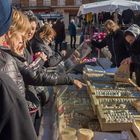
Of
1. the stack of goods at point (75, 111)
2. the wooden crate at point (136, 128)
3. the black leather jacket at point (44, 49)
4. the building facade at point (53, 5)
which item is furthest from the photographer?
the building facade at point (53, 5)

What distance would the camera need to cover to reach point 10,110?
1028mm

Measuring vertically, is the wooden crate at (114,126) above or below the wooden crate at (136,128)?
below

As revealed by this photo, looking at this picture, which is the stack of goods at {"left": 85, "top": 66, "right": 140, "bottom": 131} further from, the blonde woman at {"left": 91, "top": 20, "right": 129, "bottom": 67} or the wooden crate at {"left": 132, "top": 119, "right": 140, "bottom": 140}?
the blonde woman at {"left": 91, "top": 20, "right": 129, "bottom": 67}

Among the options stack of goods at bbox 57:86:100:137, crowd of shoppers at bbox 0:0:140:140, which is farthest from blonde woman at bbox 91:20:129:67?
stack of goods at bbox 57:86:100:137

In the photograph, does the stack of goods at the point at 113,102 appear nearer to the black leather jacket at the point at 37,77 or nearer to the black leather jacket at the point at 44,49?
the black leather jacket at the point at 37,77

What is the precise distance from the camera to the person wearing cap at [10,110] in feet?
3.37

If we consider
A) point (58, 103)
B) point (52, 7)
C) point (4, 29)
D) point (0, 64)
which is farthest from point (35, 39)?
point (52, 7)

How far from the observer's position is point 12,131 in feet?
3.39

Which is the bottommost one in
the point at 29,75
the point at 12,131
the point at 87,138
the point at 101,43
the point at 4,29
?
the point at 101,43

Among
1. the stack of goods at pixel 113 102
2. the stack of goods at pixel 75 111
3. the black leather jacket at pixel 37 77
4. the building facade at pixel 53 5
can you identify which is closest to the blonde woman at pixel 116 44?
the stack of goods at pixel 113 102

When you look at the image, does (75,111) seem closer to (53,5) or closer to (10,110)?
(10,110)

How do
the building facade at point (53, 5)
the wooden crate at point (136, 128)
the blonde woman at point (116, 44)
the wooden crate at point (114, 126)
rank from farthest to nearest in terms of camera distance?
the building facade at point (53, 5)
the blonde woman at point (116, 44)
the wooden crate at point (114, 126)
the wooden crate at point (136, 128)

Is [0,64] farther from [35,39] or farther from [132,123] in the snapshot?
[35,39]

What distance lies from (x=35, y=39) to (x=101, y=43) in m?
2.18
